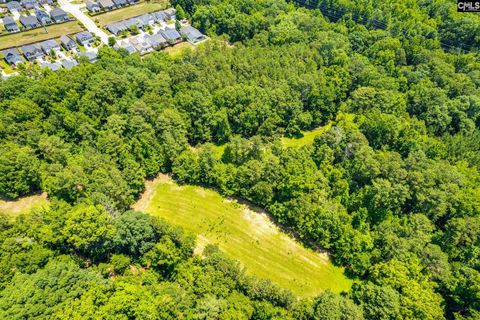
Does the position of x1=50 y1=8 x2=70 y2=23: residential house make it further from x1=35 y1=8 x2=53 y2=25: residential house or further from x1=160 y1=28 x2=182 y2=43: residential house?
x1=160 y1=28 x2=182 y2=43: residential house

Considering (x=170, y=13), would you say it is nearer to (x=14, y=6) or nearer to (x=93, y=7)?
(x=93, y=7)

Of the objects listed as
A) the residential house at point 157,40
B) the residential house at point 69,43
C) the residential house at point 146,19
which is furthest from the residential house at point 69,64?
the residential house at point 146,19

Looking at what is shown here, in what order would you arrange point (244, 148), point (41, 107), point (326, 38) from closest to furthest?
1. point (244, 148)
2. point (41, 107)
3. point (326, 38)

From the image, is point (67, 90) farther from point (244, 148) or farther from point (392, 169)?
point (392, 169)

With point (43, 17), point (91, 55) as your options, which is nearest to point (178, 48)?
point (91, 55)

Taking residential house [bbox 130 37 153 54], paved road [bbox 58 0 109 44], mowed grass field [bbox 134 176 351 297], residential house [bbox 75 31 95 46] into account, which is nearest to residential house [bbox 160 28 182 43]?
residential house [bbox 130 37 153 54]

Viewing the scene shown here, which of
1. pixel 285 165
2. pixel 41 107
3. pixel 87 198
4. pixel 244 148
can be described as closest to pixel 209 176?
pixel 244 148

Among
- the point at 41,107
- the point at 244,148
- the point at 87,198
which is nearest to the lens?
the point at 87,198
